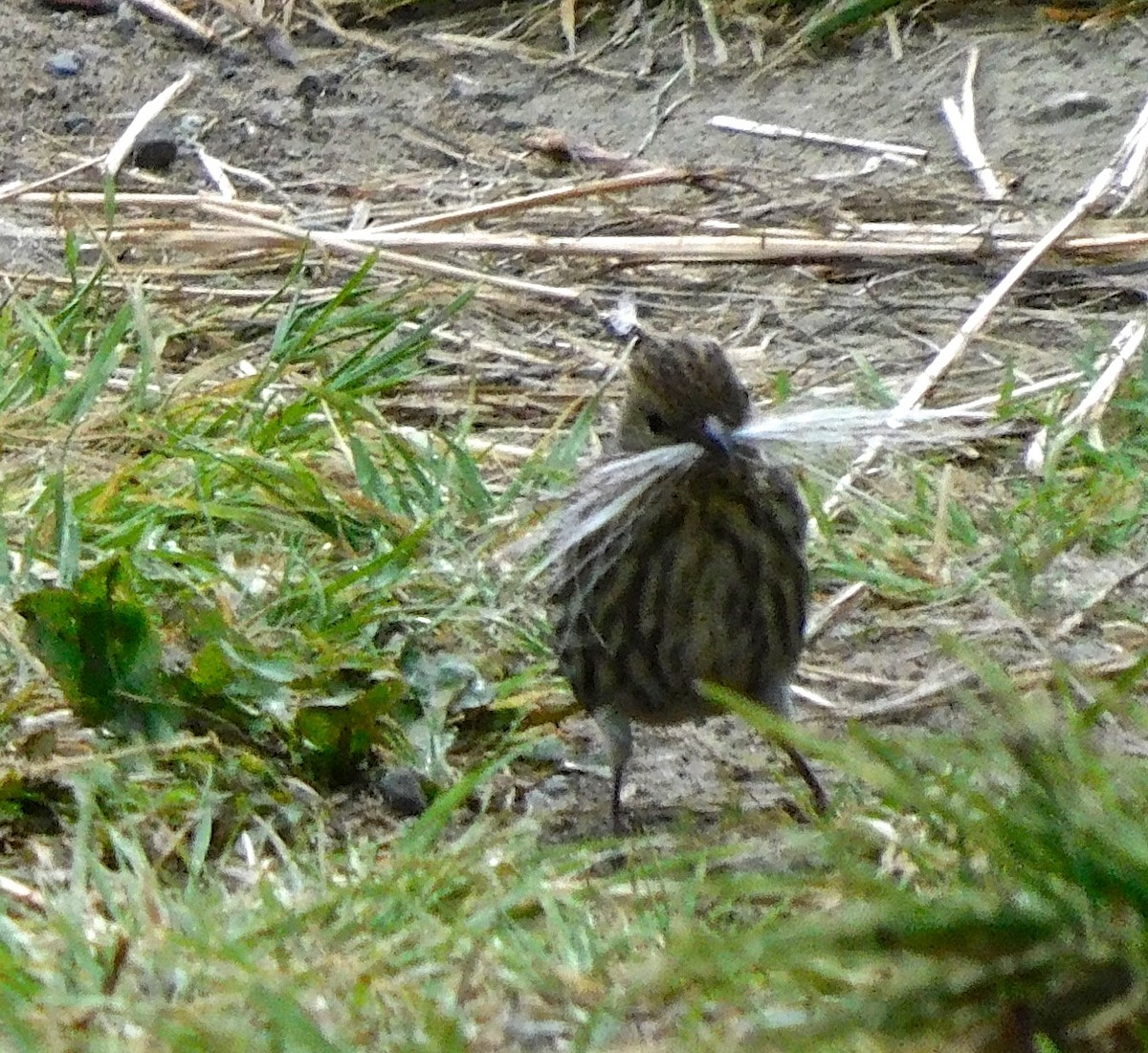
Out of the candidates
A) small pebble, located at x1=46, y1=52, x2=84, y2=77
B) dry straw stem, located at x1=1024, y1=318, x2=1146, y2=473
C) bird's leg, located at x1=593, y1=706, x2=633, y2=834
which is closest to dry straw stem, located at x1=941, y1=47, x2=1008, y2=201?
dry straw stem, located at x1=1024, y1=318, x2=1146, y2=473

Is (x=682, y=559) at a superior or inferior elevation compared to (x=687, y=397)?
inferior

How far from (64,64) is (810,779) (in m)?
4.40

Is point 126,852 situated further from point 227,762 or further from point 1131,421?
point 1131,421

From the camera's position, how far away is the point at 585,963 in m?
2.43

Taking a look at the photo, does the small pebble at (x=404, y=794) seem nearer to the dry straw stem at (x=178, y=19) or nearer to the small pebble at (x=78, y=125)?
the small pebble at (x=78, y=125)

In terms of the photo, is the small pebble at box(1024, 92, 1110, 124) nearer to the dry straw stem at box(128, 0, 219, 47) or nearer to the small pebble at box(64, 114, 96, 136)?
the dry straw stem at box(128, 0, 219, 47)

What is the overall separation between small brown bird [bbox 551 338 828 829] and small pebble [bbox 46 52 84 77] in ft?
13.0

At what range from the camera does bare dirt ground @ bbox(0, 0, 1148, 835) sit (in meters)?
5.29

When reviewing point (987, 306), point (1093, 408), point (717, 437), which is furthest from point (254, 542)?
point (987, 306)

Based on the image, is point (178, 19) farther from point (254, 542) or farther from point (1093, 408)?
point (1093, 408)

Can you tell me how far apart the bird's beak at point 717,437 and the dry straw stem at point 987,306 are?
2.74ft

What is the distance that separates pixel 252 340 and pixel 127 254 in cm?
64

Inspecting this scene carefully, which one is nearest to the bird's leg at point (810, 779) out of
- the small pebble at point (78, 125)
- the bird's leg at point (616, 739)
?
the bird's leg at point (616, 739)

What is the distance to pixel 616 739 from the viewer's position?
3.60 m
